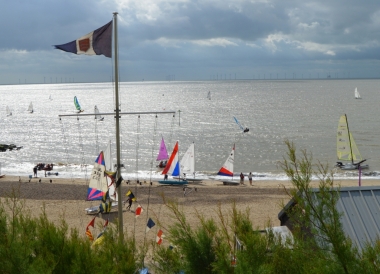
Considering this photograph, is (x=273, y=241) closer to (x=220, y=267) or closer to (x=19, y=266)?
(x=220, y=267)

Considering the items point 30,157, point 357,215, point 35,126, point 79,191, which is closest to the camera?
point 357,215

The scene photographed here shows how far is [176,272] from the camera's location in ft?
21.2

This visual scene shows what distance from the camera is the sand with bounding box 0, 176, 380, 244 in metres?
22.7

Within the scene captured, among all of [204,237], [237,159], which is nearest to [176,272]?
[204,237]

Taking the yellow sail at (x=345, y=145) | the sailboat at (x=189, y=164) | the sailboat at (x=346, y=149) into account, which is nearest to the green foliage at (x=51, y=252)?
the sailboat at (x=189, y=164)

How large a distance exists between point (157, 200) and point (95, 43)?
19635mm

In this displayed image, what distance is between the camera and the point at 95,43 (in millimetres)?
8984

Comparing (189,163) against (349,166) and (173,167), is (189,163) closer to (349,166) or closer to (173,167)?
(173,167)

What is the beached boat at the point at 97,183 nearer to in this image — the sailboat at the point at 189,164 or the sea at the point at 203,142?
the sea at the point at 203,142

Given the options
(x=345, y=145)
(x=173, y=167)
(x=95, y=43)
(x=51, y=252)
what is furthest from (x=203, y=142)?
(x=51, y=252)

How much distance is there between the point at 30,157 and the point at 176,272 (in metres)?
50.7

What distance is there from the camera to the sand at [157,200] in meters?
22.7

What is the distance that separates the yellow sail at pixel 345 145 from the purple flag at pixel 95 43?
34.0m

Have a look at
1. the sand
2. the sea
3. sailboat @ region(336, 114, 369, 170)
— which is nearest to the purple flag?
the sand
